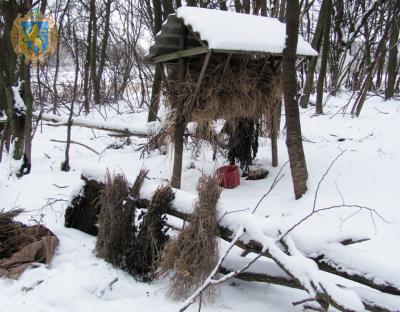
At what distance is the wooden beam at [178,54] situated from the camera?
440cm

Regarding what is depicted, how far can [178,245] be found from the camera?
2.71m

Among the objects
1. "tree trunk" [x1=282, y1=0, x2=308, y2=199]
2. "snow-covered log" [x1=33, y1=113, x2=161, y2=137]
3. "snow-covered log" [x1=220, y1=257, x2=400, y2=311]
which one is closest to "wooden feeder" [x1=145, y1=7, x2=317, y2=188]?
"tree trunk" [x1=282, y1=0, x2=308, y2=199]

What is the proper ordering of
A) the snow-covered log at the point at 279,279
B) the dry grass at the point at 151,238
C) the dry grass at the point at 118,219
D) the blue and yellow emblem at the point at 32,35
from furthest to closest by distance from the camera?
the blue and yellow emblem at the point at 32,35 → the dry grass at the point at 118,219 → the dry grass at the point at 151,238 → the snow-covered log at the point at 279,279

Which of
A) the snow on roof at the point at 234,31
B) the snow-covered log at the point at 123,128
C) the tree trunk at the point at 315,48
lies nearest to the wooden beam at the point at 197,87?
the snow on roof at the point at 234,31

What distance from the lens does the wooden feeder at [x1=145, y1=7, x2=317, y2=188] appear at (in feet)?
14.6

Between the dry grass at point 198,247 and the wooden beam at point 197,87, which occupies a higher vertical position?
the wooden beam at point 197,87

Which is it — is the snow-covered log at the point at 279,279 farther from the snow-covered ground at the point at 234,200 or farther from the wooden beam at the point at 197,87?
the wooden beam at the point at 197,87

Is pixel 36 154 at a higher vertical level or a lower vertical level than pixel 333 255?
lower

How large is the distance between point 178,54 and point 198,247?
2.86m

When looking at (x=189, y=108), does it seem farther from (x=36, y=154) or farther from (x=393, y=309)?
(x=36, y=154)

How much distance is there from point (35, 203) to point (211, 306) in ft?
10.0

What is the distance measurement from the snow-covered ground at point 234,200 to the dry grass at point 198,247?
15cm

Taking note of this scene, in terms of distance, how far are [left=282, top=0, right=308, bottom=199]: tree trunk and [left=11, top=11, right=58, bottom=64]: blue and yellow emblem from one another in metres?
3.76

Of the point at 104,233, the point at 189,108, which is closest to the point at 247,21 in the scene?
the point at 189,108
